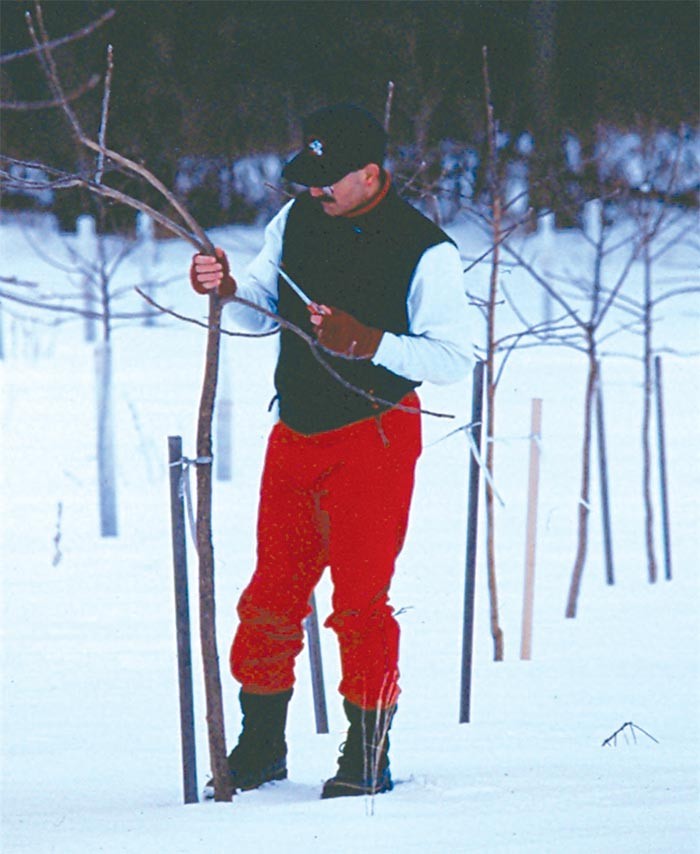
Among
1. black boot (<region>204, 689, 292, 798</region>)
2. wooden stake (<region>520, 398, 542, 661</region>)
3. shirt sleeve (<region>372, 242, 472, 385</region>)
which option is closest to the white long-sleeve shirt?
shirt sleeve (<region>372, 242, 472, 385</region>)

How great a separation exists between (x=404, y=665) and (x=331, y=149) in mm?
2573

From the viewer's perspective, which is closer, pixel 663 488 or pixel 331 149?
pixel 331 149

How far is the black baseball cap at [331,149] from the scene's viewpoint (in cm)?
351

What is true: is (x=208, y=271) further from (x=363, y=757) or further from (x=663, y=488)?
(x=663, y=488)

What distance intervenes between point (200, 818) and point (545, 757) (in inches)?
44.2

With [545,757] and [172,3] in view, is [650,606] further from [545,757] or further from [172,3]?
[172,3]

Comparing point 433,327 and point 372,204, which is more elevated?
point 372,204

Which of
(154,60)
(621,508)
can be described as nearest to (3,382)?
(154,60)

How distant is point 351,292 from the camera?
3.57 meters

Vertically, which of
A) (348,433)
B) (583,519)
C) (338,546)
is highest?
(348,433)

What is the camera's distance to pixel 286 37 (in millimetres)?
17922

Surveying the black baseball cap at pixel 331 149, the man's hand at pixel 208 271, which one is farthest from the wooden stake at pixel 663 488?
the man's hand at pixel 208 271

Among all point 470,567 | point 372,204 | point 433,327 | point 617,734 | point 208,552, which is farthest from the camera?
point 470,567

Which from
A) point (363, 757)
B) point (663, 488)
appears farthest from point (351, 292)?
point (663, 488)
